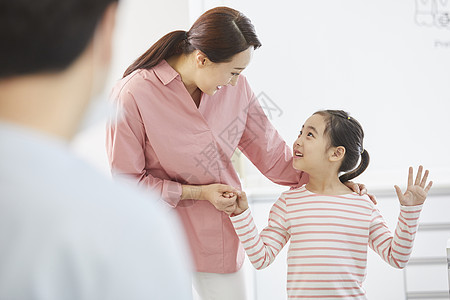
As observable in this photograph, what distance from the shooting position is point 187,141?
1.69 metres

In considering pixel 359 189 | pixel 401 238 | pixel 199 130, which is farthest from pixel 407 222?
pixel 199 130

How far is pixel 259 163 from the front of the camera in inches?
73.5

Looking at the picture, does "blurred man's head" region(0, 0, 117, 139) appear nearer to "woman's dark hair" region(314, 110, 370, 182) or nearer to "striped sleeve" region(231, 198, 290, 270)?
"striped sleeve" region(231, 198, 290, 270)

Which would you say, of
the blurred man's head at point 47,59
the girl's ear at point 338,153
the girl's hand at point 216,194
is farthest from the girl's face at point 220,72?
the blurred man's head at point 47,59

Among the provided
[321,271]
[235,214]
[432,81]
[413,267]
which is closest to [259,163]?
[235,214]

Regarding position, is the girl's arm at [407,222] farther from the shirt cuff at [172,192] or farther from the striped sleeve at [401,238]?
the shirt cuff at [172,192]

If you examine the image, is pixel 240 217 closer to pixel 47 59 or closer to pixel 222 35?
pixel 222 35

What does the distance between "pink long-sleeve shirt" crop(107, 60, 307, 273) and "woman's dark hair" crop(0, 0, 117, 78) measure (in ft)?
4.00

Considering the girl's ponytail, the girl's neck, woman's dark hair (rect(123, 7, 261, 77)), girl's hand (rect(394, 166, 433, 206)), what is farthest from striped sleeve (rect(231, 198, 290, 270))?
woman's dark hair (rect(123, 7, 261, 77))

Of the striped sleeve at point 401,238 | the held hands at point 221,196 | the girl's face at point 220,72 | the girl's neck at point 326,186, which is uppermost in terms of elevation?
the girl's face at point 220,72

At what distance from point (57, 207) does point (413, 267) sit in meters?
2.60

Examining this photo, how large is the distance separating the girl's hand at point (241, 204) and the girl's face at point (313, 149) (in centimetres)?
20

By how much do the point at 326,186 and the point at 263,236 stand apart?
248mm

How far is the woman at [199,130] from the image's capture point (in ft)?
5.32
